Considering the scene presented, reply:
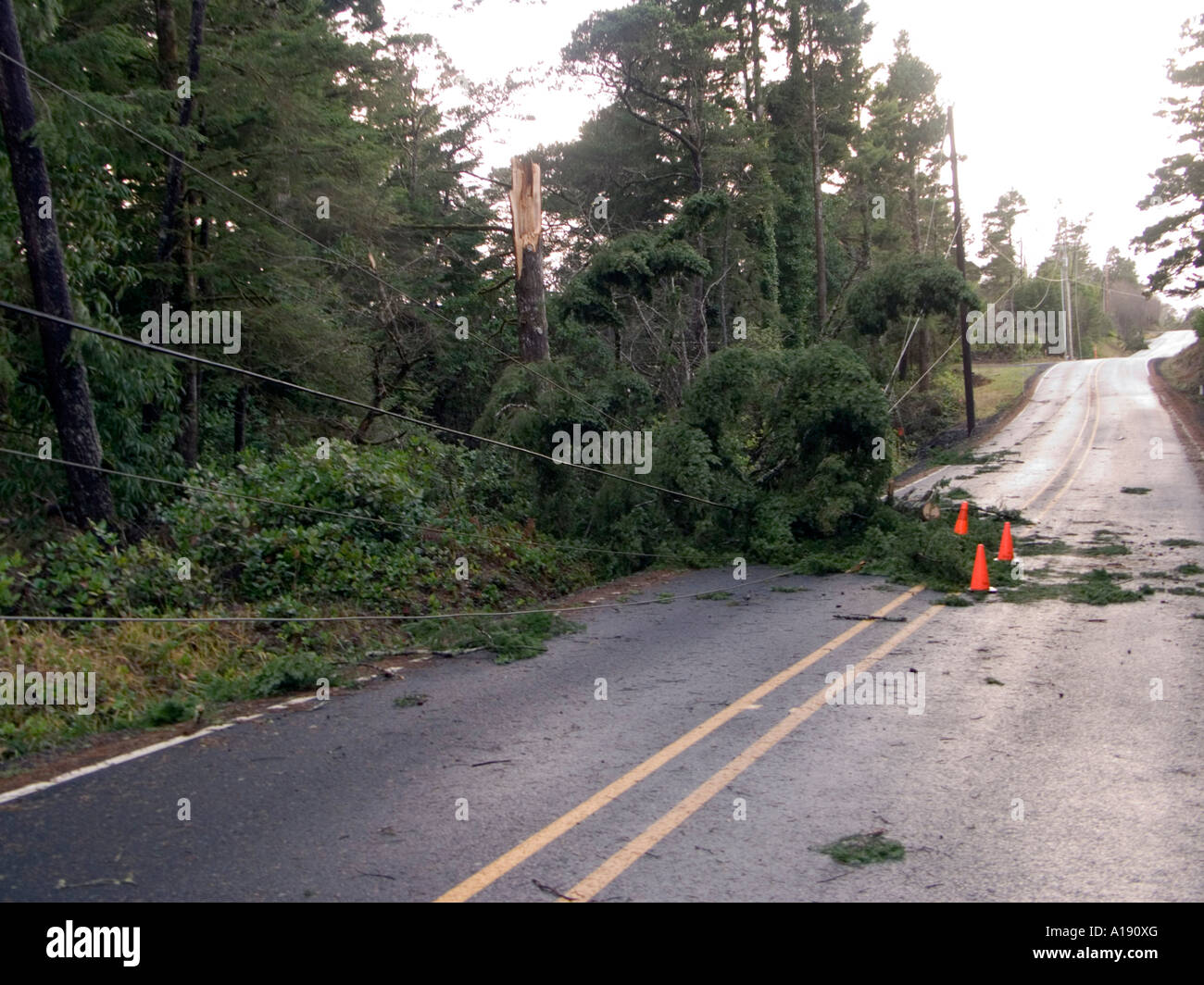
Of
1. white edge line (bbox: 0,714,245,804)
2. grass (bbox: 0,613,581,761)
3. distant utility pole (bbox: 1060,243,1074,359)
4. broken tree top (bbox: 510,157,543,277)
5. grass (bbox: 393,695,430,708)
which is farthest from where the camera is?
distant utility pole (bbox: 1060,243,1074,359)

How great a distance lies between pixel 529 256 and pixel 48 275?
739 cm

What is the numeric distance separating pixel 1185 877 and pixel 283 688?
249 inches

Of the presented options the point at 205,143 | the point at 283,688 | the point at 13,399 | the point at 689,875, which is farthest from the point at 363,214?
the point at 689,875

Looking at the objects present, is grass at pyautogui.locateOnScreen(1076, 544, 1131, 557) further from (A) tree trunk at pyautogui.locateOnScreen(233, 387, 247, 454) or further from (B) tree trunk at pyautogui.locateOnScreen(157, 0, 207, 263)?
(A) tree trunk at pyautogui.locateOnScreen(233, 387, 247, 454)

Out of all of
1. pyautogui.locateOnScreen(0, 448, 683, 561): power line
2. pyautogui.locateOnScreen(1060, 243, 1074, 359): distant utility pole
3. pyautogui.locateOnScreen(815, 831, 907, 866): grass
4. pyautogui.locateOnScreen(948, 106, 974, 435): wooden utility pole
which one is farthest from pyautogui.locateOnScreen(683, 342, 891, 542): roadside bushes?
pyautogui.locateOnScreen(1060, 243, 1074, 359): distant utility pole

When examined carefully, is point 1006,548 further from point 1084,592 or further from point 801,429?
point 801,429

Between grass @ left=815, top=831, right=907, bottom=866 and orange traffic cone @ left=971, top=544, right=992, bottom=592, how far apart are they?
7.76 meters

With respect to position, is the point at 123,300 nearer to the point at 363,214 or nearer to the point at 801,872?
the point at 363,214

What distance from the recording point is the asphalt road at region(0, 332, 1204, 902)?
4.32 metres

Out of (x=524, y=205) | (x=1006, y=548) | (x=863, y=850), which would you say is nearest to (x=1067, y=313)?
(x=1006, y=548)

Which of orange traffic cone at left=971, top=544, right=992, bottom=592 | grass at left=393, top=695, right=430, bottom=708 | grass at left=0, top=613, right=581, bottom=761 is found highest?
orange traffic cone at left=971, top=544, right=992, bottom=592

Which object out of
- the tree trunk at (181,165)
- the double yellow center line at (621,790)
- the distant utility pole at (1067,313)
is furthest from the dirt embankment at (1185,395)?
the tree trunk at (181,165)

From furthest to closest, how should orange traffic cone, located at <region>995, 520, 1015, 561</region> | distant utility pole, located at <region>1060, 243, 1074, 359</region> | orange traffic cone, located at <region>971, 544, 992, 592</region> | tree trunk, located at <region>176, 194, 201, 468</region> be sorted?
distant utility pole, located at <region>1060, 243, 1074, 359</region>
tree trunk, located at <region>176, 194, 201, 468</region>
orange traffic cone, located at <region>995, 520, 1015, 561</region>
orange traffic cone, located at <region>971, 544, 992, 592</region>

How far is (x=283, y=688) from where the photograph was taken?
7883 mm
